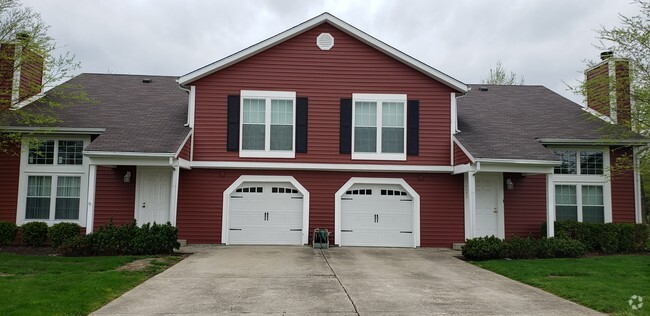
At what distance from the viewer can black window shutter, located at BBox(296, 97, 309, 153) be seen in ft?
51.3

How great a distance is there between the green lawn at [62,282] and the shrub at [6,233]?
2425mm

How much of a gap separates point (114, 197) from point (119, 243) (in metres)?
3.08

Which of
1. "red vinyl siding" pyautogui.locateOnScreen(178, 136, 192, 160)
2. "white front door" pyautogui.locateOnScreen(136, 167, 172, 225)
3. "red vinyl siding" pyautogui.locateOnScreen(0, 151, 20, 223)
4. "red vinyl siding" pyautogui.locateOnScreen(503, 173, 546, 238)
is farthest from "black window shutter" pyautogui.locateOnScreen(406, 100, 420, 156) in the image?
"red vinyl siding" pyautogui.locateOnScreen(0, 151, 20, 223)

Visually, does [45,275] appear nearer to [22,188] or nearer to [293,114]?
[22,188]

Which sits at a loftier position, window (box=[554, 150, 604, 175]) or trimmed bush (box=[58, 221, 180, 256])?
window (box=[554, 150, 604, 175])

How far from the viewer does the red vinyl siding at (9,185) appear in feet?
50.3

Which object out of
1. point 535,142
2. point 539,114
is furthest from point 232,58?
point 539,114

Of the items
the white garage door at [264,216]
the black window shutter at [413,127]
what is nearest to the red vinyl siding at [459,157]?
the black window shutter at [413,127]

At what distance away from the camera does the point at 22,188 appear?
15445 mm

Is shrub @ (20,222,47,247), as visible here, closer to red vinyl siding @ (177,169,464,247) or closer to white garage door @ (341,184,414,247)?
red vinyl siding @ (177,169,464,247)

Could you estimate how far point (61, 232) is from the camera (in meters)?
14.5

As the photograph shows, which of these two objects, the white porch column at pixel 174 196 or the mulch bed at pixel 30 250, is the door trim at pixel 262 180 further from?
the mulch bed at pixel 30 250

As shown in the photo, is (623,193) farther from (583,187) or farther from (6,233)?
(6,233)

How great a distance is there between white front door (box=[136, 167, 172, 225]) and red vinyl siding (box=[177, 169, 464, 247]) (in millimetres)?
460
